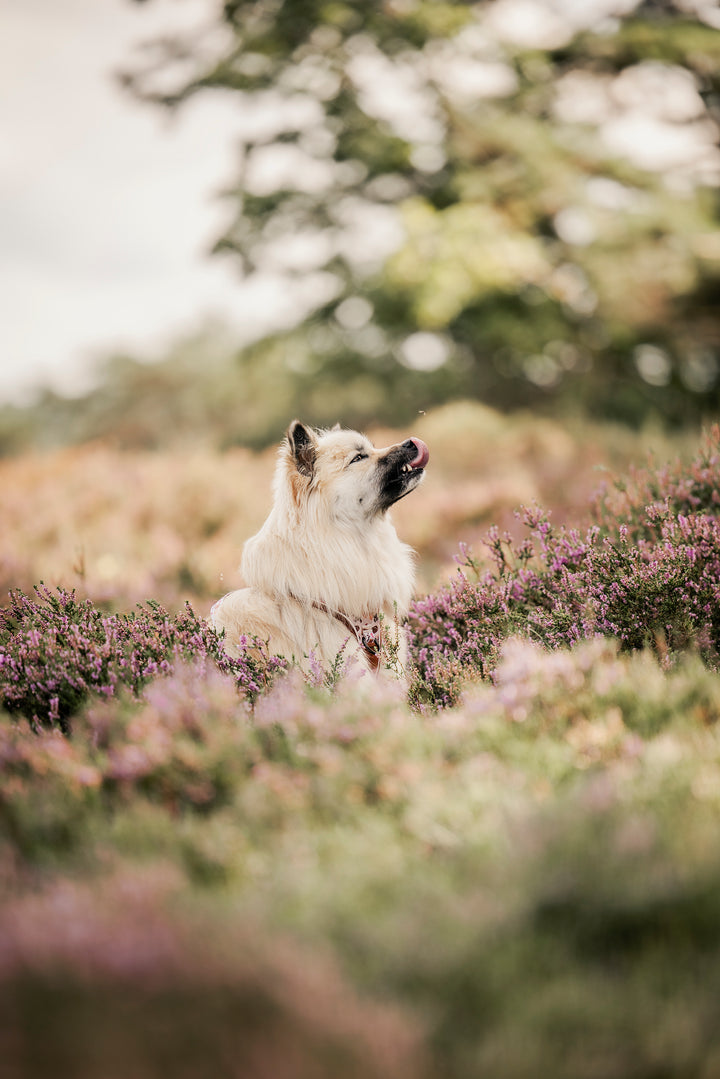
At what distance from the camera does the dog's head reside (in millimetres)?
4426

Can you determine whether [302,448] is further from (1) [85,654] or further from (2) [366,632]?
(1) [85,654]

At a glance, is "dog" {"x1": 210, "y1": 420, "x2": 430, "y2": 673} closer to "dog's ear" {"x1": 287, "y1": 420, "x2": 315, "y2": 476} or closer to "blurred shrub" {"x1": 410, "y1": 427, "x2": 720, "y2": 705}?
"dog's ear" {"x1": 287, "y1": 420, "x2": 315, "y2": 476}

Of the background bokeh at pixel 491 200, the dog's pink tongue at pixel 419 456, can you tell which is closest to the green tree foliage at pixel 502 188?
the background bokeh at pixel 491 200

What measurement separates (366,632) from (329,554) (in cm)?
51

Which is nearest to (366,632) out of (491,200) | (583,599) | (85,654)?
(583,599)

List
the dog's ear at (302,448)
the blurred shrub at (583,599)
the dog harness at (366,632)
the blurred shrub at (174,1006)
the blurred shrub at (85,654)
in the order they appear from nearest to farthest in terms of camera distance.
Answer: the blurred shrub at (174,1006)
the blurred shrub at (85,654)
the blurred shrub at (583,599)
the dog harness at (366,632)
the dog's ear at (302,448)

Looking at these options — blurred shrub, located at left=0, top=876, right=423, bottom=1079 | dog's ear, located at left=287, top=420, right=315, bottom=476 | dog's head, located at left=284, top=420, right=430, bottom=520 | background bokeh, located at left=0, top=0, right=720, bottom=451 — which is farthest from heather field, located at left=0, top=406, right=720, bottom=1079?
background bokeh, located at left=0, top=0, right=720, bottom=451

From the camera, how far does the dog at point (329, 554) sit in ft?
13.8

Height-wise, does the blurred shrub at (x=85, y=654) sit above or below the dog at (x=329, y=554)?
below

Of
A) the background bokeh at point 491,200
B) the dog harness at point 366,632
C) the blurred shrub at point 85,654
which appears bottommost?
the blurred shrub at point 85,654

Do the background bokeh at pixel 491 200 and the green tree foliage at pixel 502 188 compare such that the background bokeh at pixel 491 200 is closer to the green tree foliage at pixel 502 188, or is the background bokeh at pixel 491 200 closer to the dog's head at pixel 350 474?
the green tree foliage at pixel 502 188

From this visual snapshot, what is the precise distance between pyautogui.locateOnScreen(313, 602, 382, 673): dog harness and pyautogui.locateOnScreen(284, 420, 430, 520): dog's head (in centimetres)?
58

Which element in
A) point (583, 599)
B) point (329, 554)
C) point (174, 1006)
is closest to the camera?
point (174, 1006)

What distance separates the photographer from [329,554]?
4.39m
